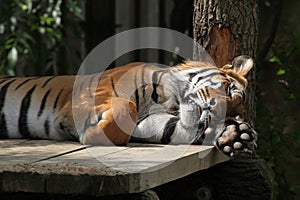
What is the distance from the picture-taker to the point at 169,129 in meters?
3.54

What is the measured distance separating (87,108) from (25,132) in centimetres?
41

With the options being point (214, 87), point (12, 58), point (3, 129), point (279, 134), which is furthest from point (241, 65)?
point (12, 58)

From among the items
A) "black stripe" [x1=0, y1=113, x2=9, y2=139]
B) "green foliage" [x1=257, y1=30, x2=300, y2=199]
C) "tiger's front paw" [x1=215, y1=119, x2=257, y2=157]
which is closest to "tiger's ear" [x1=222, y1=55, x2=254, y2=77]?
"tiger's front paw" [x1=215, y1=119, x2=257, y2=157]

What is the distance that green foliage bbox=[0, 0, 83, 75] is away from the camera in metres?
6.23

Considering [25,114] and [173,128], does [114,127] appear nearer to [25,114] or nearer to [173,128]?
[173,128]

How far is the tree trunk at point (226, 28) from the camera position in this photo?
13.0 feet

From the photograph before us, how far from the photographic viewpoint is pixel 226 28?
395cm

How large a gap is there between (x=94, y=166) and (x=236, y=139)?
2.58 feet

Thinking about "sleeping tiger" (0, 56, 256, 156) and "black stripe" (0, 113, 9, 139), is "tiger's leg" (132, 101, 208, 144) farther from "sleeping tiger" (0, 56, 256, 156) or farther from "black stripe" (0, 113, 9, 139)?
"black stripe" (0, 113, 9, 139)

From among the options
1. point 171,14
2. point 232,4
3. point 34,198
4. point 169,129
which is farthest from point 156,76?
point 171,14

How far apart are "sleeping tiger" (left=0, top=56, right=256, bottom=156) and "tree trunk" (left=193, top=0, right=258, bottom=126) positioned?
22 cm

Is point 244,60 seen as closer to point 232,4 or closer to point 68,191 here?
point 232,4

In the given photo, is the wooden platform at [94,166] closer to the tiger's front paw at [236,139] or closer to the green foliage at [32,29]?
the tiger's front paw at [236,139]

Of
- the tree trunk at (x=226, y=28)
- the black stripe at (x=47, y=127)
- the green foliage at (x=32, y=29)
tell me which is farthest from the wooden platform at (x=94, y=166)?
the green foliage at (x=32, y=29)
